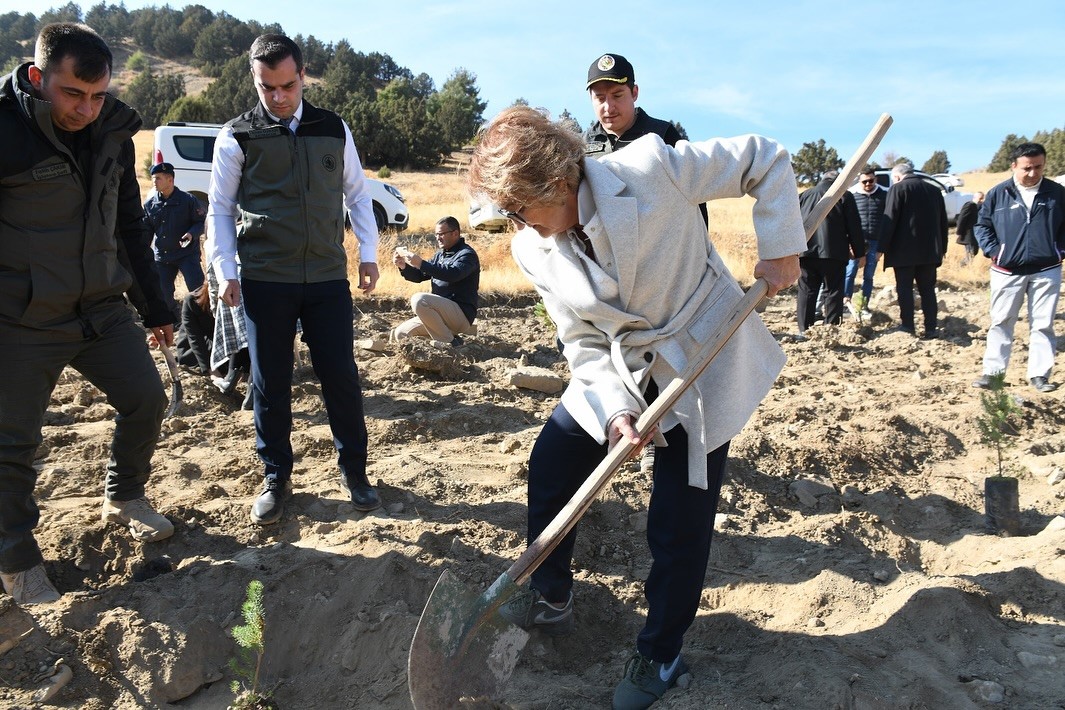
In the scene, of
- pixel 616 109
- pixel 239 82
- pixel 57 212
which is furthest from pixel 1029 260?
pixel 239 82

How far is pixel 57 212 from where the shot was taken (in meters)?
2.94

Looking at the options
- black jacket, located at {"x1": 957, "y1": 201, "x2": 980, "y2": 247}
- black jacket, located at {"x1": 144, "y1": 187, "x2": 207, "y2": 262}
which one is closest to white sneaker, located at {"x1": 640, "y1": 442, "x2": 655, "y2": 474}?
black jacket, located at {"x1": 144, "y1": 187, "x2": 207, "y2": 262}

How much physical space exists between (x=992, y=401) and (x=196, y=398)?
501cm

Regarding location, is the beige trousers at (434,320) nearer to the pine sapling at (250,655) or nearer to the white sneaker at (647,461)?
the white sneaker at (647,461)

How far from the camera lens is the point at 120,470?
3.46m

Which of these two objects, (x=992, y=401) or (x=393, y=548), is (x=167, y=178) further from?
(x=992, y=401)

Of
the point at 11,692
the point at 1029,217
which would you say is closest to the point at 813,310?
the point at 1029,217

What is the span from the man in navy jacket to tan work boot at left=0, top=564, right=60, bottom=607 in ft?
19.9

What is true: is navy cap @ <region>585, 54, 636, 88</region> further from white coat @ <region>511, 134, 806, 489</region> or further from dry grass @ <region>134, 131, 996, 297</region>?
white coat @ <region>511, 134, 806, 489</region>

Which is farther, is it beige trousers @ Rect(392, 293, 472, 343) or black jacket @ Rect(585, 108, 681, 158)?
beige trousers @ Rect(392, 293, 472, 343)

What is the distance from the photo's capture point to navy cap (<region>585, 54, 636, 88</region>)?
4281 millimetres

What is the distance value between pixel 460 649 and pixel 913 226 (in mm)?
7294

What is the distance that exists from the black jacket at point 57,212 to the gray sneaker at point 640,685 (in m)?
2.29

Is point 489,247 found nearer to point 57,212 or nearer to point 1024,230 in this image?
point 1024,230
